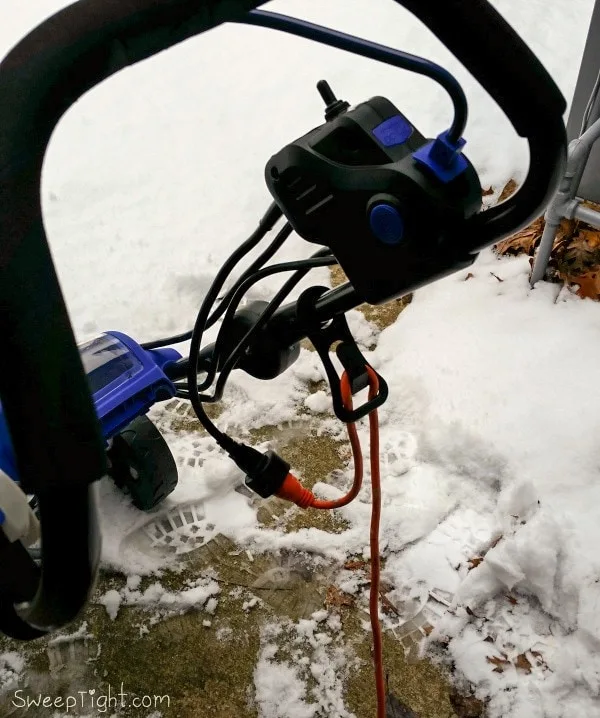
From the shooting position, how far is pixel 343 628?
101 cm

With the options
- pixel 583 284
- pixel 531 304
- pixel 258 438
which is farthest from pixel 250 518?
pixel 583 284

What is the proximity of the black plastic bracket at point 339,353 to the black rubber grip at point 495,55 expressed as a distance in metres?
0.30

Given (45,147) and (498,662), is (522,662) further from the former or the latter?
(45,147)

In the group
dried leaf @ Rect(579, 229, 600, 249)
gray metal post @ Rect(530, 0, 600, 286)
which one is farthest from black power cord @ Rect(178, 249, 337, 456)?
dried leaf @ Rect(579, 229, 600, 249)

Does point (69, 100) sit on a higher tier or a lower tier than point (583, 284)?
higher

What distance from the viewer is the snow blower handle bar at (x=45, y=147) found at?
0.30m

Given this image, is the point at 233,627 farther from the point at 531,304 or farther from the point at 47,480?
the point at 531,304

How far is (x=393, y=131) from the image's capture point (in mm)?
507

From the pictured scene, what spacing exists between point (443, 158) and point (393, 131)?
0.07 m

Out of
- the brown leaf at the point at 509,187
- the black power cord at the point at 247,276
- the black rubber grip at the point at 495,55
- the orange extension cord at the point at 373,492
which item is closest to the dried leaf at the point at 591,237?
the brown leaf at the point at 509,187

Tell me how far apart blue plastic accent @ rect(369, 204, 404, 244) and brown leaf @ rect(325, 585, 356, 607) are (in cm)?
74

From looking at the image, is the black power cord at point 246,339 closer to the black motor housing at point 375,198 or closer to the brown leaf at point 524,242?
the black motor housing at point 375,198

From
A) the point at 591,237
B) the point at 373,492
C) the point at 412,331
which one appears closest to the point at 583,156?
the point at 591,237

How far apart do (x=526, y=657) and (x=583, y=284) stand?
0.84 m
